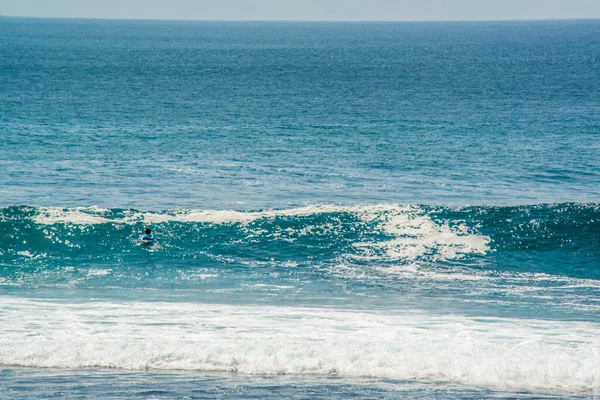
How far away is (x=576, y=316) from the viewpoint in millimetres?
24812

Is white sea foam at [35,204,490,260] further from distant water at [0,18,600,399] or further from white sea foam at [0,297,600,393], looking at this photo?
white sea foam at [0,297,600,393]

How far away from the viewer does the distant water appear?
20062 mm

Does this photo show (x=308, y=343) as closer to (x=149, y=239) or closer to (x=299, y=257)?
(x=299, y=257)

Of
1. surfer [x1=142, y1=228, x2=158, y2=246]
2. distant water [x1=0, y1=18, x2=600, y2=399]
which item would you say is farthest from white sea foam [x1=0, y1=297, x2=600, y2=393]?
surfer [x1=142, y1=228, x2=158, y2=246]

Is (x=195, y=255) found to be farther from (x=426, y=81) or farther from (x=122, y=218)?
(x=426, y=81)

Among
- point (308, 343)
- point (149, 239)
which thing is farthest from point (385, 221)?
point (308, 343)

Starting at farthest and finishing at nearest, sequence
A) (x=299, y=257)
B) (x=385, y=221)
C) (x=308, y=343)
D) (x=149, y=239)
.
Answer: (x=385, y=221), (x=149, y=239), (x=299, y=257), (x=308, y=343)

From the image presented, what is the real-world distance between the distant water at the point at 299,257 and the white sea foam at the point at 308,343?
0.26ft

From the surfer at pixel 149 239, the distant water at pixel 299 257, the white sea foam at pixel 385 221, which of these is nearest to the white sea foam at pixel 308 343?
the distant water at pixel 299 257

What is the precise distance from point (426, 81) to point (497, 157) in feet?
238

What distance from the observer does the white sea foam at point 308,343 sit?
65.5 feet

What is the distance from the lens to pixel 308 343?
2202 centimetres

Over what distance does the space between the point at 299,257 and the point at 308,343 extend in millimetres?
11047

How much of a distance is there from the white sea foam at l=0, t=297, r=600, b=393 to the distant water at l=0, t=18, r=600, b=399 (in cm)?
8
